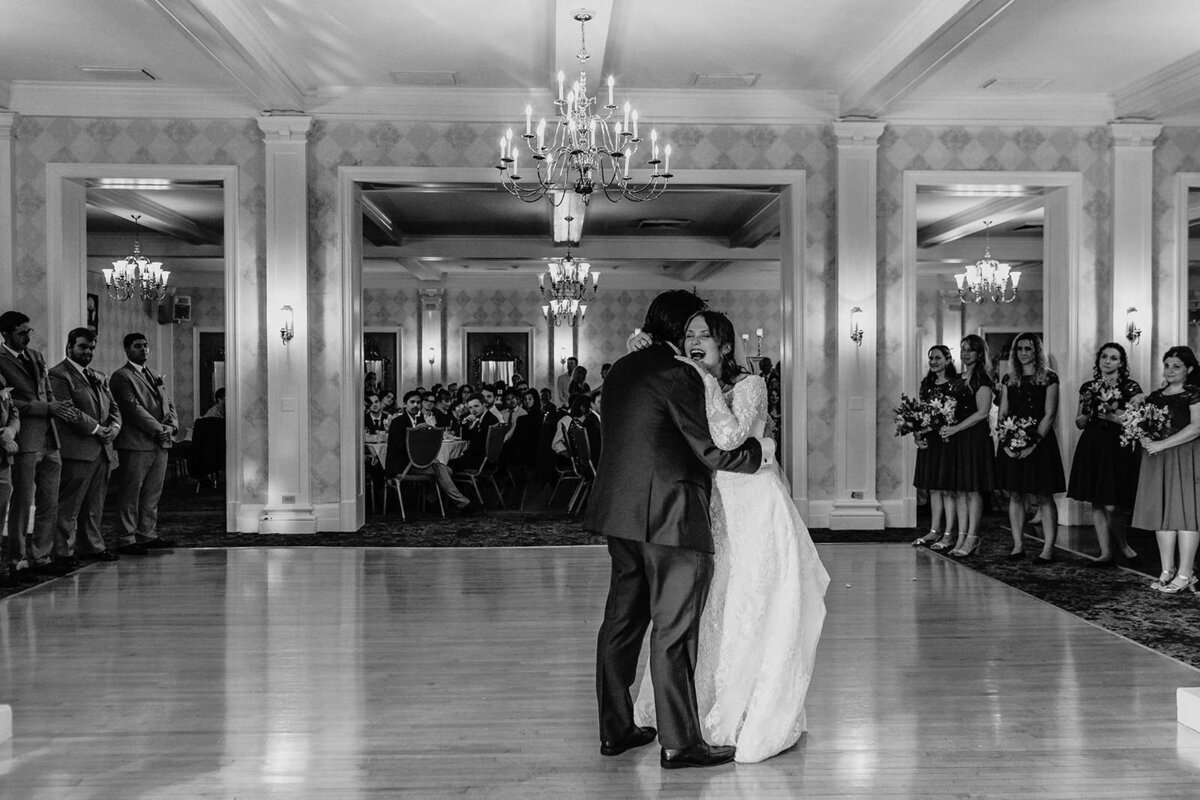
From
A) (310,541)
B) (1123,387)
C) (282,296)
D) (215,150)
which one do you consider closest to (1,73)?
(215,150)

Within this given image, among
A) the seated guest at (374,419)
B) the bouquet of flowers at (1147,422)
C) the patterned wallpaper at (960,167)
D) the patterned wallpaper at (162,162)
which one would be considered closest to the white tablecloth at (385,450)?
the seated guest at (374,419)

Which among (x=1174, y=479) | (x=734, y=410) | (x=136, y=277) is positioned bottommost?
(x=1174, y=479)

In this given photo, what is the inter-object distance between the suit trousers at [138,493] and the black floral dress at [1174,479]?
6845 millimetres

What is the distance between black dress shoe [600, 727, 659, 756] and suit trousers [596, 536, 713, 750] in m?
0.04

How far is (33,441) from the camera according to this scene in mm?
6789

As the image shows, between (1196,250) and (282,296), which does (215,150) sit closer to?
(282,296)

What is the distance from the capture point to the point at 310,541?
8.69m

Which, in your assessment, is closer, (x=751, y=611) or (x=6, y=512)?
(x=751, y=611)

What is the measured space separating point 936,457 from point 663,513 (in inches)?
207

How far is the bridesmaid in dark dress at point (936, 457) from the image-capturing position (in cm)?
798

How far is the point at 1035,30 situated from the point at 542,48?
354 cm

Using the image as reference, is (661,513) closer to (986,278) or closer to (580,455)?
(580,455)

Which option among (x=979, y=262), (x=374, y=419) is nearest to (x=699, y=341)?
(x=374, y=419)

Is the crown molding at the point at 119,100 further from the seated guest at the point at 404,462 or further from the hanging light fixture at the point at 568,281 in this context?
the hanging light fixture at the point at 568,281
